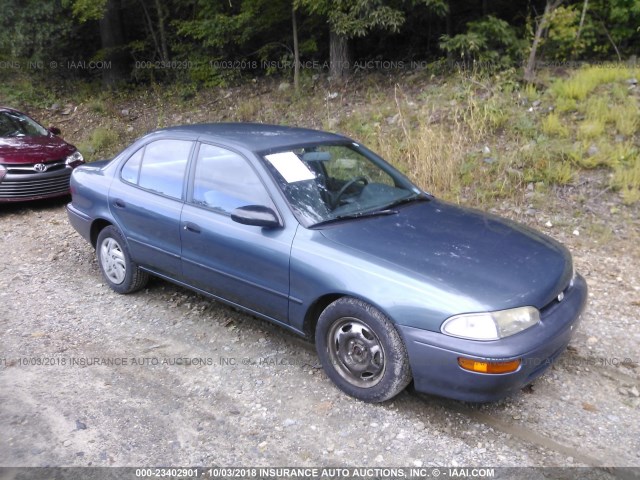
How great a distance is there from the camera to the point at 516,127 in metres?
8.03

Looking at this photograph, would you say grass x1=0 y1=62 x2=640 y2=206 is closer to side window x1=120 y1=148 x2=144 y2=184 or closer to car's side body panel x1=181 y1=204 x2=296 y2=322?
side window x1=120 y1=148 x2=144 y2=184

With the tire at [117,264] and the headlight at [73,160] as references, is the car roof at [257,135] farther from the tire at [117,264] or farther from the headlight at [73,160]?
the headlight at [73,160]

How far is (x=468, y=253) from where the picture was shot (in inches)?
146

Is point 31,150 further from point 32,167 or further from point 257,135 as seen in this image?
point 257,135

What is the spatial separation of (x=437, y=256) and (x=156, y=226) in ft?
7.85

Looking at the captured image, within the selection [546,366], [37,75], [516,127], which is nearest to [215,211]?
[546,366]

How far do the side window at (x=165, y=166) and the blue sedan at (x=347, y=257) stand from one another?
1 centimetres

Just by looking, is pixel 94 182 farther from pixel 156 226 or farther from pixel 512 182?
pixel 512 182

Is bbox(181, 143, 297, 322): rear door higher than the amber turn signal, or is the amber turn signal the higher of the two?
bbox(181, 143, 297, 322): rear door

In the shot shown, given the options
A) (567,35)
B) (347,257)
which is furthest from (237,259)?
(567,35)

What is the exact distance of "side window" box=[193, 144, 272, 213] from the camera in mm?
4184

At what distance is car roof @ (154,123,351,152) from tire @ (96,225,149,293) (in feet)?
3.54

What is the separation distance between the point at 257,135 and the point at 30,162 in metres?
5.13

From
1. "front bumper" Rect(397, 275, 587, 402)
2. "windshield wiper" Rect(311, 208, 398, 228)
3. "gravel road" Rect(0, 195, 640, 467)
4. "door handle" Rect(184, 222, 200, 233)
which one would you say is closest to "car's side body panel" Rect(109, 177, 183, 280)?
"door handle" Rect(184, 222, 200, 233)
